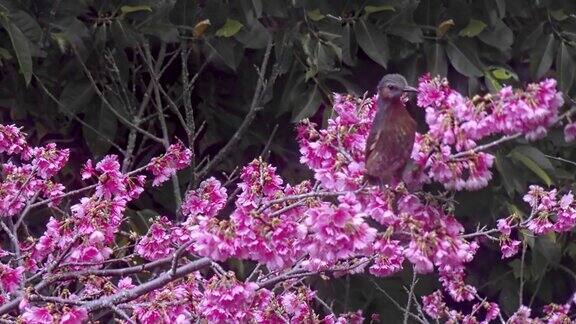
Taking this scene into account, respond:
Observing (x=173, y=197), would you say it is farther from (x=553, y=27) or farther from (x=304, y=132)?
(x=553, y=27)

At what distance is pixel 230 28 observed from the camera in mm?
2572

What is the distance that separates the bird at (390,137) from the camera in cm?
153

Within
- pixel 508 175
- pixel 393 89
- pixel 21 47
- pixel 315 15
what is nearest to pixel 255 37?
pixel 315 15

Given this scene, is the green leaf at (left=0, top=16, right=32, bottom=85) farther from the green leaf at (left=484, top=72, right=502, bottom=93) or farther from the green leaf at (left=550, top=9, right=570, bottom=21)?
the green leaf at (left=550, top=9, right=570, bottom=21)

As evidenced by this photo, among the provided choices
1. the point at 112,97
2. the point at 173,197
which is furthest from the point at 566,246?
the point at 112,97

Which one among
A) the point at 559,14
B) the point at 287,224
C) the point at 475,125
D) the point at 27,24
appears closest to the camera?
the point at 475,125

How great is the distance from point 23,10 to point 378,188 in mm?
1319

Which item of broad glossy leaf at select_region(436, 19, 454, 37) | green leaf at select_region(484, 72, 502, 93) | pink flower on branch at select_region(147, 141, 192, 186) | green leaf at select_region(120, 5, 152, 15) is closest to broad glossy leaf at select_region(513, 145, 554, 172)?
green leaf at select_region(484, 72, 502, 93)

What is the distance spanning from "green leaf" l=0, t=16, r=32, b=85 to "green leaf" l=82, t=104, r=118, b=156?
0.39 m

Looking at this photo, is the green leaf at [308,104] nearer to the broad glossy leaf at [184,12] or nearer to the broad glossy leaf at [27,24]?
the broad glossy leaf at [184,12]

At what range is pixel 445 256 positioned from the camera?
146cm

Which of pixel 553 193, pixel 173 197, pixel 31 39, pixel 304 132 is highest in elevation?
pixel 31 39

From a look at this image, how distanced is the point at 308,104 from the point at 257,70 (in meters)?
0.19

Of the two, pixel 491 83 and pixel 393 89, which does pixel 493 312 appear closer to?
pixel 491 83
